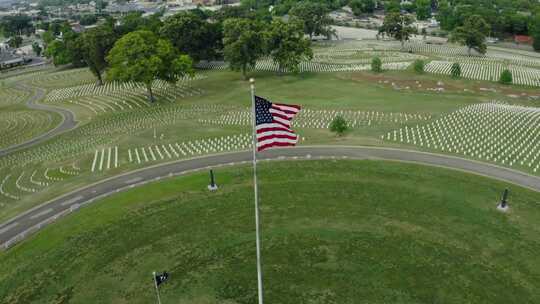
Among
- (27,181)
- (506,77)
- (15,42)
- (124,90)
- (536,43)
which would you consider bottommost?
(27,181)

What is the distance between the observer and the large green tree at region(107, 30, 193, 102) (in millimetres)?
71062

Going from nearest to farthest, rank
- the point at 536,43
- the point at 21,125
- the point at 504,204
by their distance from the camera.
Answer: the point at 504,204
the point at 21,125
the point at 536,43

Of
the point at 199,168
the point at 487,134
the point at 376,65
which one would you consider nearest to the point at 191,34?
the point at 376,65

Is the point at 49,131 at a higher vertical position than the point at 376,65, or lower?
lower

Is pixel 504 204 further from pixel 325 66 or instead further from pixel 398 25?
pixel 398 25

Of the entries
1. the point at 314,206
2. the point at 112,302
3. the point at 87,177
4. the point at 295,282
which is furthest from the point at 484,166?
the point at 87,177

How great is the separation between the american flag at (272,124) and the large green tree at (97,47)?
263 ft

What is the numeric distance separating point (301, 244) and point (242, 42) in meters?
59.1

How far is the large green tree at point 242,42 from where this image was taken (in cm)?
8288

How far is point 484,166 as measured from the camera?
4478 centimetres

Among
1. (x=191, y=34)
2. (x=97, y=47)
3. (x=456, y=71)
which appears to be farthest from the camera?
(x=191, y=34)

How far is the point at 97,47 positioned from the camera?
296 ft

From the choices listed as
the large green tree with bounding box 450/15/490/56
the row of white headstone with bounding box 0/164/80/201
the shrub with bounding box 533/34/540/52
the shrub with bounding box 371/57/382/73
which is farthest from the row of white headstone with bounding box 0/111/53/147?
the shrub with bounding box 533/34/540/52

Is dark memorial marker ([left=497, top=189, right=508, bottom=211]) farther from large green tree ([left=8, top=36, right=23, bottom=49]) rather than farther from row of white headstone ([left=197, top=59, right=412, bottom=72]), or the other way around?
large green tree ([left=8, top=36, right=23, bottom=49])
